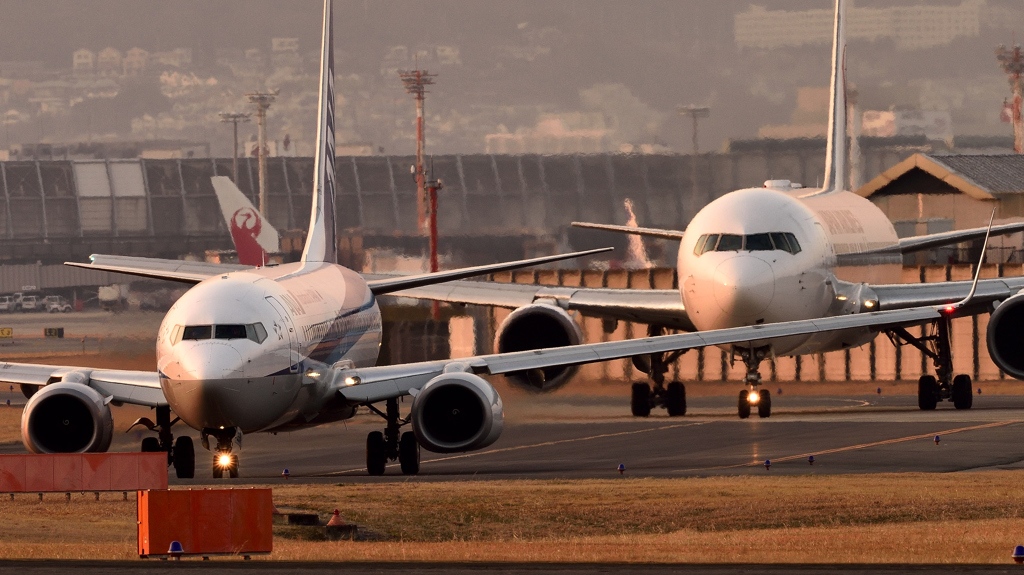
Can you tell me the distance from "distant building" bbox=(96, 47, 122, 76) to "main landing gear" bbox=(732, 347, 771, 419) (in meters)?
146

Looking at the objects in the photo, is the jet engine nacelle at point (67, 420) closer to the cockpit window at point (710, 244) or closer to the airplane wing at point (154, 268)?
the airplane wing at point (154, 268)

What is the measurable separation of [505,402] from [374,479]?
40.3 feet

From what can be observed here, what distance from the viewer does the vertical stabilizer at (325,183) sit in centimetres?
3819

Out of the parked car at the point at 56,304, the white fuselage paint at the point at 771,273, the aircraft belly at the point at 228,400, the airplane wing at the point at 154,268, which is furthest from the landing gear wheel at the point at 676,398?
the parked car at the point at 56,304

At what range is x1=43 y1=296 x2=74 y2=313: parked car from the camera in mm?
118269

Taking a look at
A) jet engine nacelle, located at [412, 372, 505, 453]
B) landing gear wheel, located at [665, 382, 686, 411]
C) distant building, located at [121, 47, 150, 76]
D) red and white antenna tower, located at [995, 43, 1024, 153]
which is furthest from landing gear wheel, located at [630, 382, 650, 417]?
distant building, located at [121, 47, 150, 76]

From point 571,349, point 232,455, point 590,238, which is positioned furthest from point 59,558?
point 590,238

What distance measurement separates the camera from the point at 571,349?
105ft

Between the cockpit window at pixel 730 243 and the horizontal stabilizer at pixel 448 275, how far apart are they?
3276 millimetres

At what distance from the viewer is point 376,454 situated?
1238 inches

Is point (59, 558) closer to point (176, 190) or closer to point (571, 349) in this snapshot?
point (571, 349)

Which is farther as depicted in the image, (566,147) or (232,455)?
(566,147)

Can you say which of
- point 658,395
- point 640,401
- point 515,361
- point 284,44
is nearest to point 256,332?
point 515,361

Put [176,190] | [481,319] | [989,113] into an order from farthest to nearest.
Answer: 1. [176,190]
2. [989,113]
3. [481,319]
